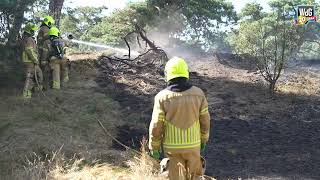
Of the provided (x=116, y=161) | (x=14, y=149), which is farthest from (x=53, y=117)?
(x=116, y=161)

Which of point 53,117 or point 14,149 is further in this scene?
point 53,117

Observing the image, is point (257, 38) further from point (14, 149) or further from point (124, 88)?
point (14, 149)

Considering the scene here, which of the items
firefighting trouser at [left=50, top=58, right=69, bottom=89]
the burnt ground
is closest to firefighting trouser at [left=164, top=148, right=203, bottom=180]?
the burnt ground

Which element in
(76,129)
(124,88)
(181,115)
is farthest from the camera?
(124,88)

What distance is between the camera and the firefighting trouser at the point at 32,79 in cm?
980

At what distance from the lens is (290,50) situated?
11.6 metres

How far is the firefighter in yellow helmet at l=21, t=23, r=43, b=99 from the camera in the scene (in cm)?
970

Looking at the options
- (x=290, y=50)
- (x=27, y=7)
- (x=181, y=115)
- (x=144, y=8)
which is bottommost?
(x=181, y=115)

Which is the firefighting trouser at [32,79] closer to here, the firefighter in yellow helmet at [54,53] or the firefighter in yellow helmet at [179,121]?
the firefighter in yellow helmet at [54,53]

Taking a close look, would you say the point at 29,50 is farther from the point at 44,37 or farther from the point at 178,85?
the point at 178,85

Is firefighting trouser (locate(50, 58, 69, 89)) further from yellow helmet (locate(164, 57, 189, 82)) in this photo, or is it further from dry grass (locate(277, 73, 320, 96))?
yellow helmet (locate(164, 57, 189, 82))

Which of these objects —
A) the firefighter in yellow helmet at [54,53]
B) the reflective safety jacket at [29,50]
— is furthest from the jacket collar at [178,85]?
the firefighter in yellow helmet at [54,53]

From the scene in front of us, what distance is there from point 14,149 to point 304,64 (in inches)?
519

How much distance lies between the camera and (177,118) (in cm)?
453
